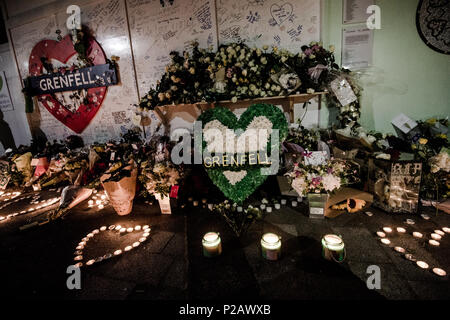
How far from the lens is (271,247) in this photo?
2209 millimetres

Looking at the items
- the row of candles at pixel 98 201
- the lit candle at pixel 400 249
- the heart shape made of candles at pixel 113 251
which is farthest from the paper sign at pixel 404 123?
the row of candles at pixel 98 201

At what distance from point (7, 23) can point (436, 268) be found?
9.48m

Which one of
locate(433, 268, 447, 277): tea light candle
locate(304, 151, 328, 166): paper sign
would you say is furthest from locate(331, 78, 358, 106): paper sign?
locate(433, 268, 447, 277): tea light candle

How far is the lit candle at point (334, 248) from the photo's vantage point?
2.13 m

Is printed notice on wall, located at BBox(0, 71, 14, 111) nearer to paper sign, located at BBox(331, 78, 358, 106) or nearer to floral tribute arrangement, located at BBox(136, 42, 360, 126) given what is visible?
floral tribute arrangement, located at BBox(136, 42, 360, 126)

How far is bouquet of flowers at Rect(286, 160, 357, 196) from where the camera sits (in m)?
2.72

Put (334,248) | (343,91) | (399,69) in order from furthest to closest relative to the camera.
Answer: (399,69) < (343,91) < (334,248)

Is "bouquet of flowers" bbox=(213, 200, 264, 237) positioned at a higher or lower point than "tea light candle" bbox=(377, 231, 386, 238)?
higher

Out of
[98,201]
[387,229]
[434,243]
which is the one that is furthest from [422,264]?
[98,201]

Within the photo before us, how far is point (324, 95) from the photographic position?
3.99 meters

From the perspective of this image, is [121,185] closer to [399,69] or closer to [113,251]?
[113,251]

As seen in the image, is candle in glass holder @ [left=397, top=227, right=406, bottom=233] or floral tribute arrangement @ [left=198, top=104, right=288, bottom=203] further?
floral tribute arrangement @ [left=198, top=104, right=288, bottom=203]

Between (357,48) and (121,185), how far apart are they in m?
4.32

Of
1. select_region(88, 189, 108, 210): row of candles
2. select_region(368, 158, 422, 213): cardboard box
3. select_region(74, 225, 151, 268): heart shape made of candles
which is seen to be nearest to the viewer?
select_region(74, 225, 151, 268): heart shape made of candles
